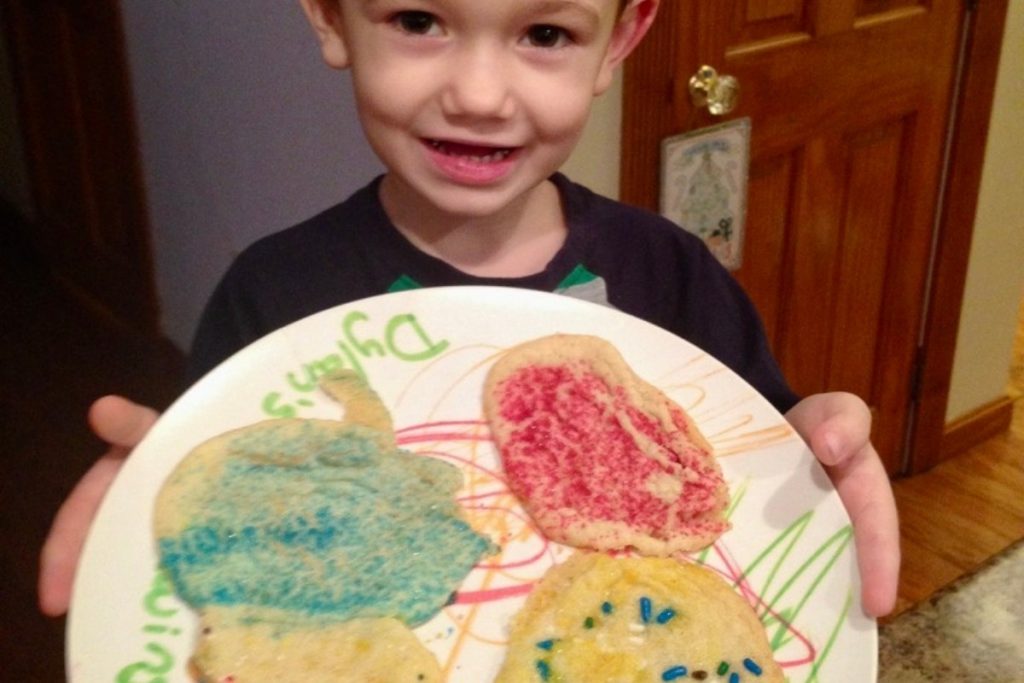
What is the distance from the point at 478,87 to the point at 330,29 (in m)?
0.19

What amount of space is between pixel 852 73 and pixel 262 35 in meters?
1.12

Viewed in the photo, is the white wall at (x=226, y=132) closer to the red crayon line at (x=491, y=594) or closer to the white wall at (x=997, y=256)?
the red crayon line at (x=491, y=594)

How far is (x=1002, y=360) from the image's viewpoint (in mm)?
2625

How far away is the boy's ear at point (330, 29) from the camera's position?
0.86 meters

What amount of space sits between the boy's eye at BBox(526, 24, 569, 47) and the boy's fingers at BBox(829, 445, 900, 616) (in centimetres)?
41

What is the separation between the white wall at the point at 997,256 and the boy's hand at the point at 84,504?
206 cm

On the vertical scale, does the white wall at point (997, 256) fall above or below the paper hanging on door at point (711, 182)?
below

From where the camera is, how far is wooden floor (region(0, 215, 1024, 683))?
2049 mm

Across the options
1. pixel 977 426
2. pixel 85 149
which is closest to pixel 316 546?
pixel 977 426

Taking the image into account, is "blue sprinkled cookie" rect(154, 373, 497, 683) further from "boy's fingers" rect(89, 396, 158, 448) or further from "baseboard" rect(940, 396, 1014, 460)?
"baseboard" rect(940, 396, 1014, 460)

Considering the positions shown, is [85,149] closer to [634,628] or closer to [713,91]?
[713,91]

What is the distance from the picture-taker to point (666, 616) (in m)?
0.70

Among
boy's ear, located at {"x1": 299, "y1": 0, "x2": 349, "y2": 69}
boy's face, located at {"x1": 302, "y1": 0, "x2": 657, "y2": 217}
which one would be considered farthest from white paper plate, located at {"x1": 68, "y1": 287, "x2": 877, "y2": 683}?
boy's ear, located at {"x1": 299, "y1": 0, "x2": 349, "y2": 69}

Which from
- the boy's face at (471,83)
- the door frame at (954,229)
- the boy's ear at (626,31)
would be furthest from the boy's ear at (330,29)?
the door frame at (954,229)
